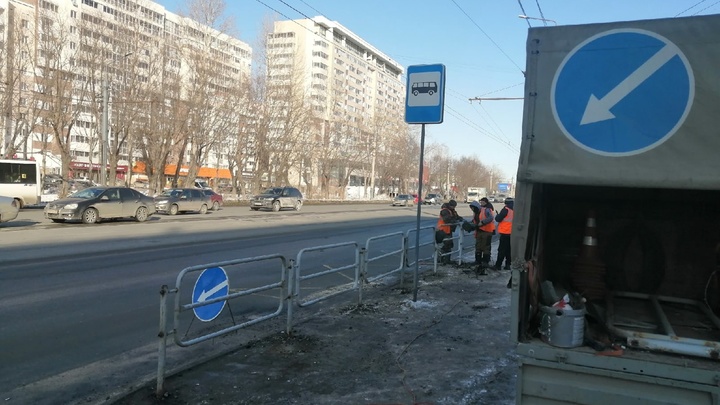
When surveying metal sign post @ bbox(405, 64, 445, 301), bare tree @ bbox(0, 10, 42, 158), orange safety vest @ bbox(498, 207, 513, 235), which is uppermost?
bare tree @ bbox(0, 10, 42, 158)

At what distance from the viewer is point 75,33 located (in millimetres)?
39094

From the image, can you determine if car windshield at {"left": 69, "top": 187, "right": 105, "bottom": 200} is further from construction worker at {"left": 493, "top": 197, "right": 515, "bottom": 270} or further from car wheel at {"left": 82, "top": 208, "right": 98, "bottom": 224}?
construction worker at {"left": 493, "top": 197, "right": 515, "bottom": 270}

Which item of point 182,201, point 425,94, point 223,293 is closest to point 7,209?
point 182,201

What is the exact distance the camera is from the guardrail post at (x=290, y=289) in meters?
6.17

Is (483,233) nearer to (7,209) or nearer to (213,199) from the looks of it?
(7,209)

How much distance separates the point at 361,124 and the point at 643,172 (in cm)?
7448

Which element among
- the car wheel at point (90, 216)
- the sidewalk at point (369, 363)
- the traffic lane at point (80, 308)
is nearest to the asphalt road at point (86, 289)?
the traffic lane at point (80, 308)

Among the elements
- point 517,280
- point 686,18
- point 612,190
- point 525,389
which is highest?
point 686,18

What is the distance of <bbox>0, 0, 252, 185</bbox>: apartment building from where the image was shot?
36000 mm

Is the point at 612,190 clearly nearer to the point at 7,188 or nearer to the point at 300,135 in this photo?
the point at 7,188

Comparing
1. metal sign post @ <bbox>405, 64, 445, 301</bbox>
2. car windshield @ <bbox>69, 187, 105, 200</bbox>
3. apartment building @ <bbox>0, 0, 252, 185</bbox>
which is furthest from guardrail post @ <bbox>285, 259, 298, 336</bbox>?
apartment building @ <bbox>0, 0, 252, 185</bbox>

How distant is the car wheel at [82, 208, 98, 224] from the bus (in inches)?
254

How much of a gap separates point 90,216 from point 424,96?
1728 cm

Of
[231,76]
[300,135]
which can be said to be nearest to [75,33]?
[231,76]
